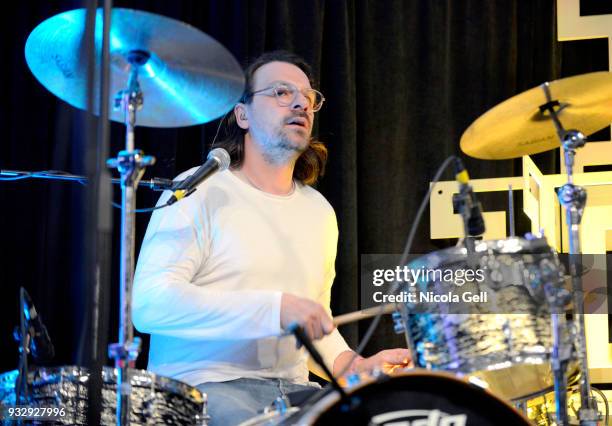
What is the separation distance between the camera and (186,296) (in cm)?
225

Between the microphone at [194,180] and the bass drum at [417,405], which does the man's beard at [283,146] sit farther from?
the bass drum at [417,405]

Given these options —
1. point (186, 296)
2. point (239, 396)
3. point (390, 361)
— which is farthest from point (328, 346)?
point (186, 296)


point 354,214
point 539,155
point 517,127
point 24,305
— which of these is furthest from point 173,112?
point 539,155

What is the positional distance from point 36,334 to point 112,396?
22 cm

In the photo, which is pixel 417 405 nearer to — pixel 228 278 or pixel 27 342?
pixel 27 342

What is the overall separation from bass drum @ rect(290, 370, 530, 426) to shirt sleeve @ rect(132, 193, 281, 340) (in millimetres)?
583

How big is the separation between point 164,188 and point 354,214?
1.26 metres

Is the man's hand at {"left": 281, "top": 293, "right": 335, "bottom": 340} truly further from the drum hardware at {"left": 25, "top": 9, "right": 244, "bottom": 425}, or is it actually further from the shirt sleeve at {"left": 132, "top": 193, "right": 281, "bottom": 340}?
the drum hardware at {"left": 25, "top": 9, "right": 244, "bottom": 425}

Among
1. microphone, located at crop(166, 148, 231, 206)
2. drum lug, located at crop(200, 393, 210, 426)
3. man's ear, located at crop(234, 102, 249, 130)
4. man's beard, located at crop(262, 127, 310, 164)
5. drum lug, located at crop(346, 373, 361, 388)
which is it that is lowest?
drum lug, located at crop(200, 393, 210, 426)

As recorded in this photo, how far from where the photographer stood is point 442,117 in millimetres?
3533

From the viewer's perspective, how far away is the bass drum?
1507 mm

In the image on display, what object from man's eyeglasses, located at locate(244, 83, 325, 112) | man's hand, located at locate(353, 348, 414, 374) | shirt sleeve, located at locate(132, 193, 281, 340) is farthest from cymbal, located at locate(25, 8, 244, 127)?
man's hand, located at locate(353, 348, 414, 374)

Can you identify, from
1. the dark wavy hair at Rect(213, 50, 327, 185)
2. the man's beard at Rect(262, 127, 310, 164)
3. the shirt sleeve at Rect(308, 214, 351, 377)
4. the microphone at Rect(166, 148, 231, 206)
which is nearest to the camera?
the microphone at Rect(166, 148, 231, 206)

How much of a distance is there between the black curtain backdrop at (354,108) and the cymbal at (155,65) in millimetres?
880
